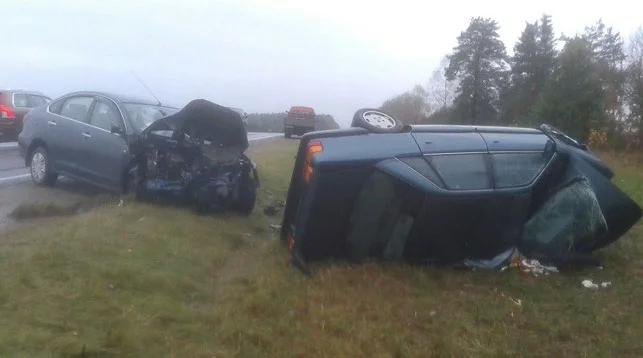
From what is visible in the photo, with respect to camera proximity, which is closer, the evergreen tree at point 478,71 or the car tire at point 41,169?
the car tire at point 41,169

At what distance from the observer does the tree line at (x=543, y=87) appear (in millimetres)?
27297

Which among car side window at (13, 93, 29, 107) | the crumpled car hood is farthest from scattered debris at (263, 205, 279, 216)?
car side window at (13, 93, 29, 107)

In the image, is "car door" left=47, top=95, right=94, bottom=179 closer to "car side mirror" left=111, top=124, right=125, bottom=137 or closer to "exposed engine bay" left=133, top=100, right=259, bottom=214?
"car side mirror" left=111, top=124, right=125, bottom=137

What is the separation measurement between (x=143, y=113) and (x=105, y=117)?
54cm

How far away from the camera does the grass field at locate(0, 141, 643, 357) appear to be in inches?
174

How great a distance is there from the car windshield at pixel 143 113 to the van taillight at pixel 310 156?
156 inches

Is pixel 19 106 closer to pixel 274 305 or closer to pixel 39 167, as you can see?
pixel 39 167

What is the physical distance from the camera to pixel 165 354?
14.2 feet

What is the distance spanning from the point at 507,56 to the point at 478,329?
34760 mm

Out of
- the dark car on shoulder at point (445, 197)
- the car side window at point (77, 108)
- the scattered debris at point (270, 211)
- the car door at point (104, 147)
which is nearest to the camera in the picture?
the dark car on shoulder at point (445, 197)

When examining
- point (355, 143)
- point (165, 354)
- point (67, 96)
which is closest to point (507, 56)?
point (67, 96)

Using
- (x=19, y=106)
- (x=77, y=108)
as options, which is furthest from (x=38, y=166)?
(x=19, y=106)

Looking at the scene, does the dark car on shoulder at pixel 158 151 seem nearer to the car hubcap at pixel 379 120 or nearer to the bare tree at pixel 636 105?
the car hubcap at pixel 379 120

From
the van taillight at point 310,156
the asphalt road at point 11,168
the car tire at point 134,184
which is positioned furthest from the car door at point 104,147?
the van taillight at point 310,156
